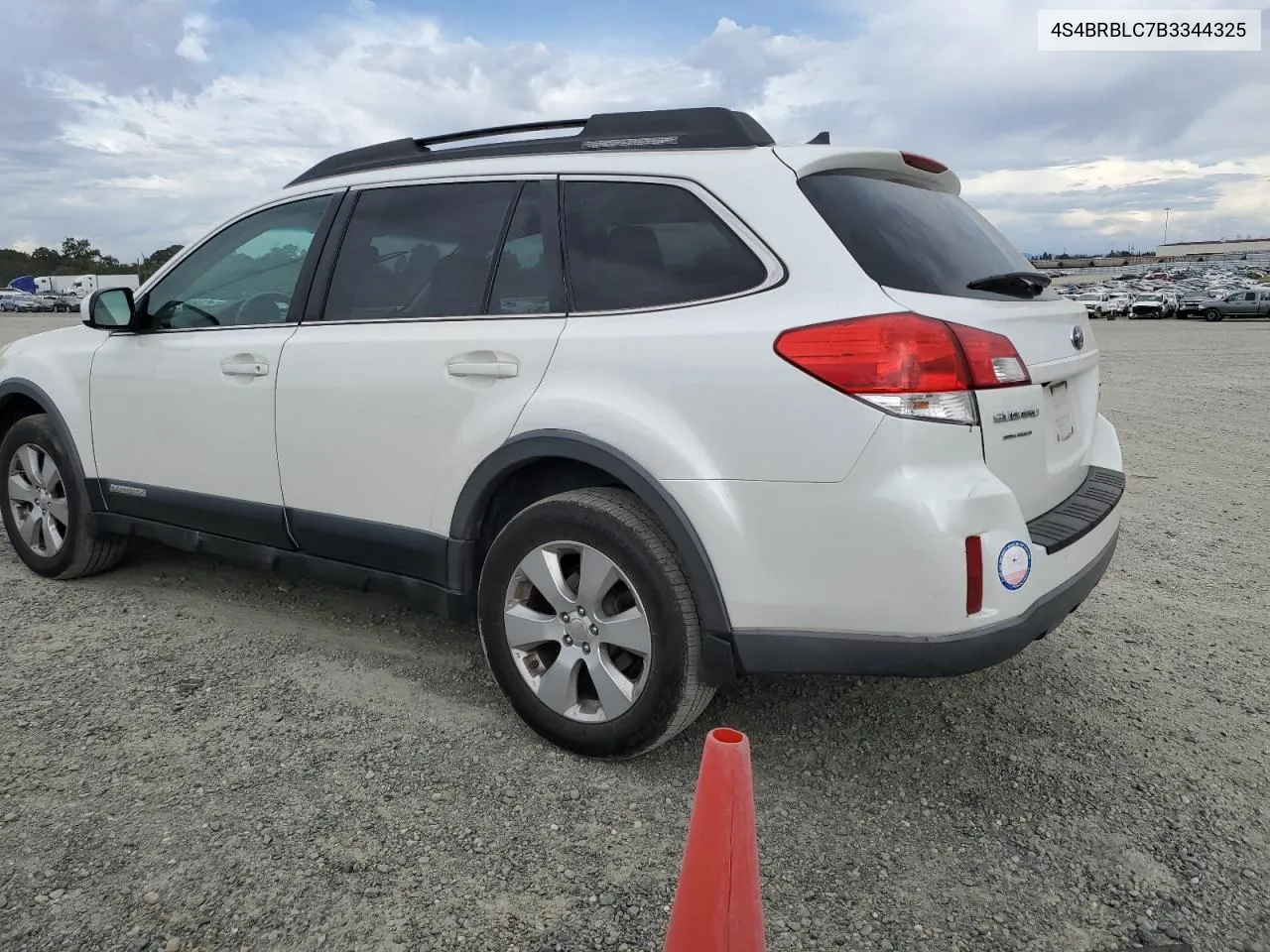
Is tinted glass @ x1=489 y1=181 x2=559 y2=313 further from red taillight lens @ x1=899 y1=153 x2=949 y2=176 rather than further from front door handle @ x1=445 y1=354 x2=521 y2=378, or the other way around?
red taillight lens @ x1=899 y1=153 x2=949 y2=176

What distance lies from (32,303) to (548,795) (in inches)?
3054

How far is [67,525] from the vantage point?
14.9 ft

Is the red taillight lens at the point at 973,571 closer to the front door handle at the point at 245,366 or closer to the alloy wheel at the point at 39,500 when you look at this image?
the front door handle at the point at 245,366

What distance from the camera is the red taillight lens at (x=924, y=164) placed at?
3094 mm

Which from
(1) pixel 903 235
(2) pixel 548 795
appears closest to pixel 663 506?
(2) pixel 548 795

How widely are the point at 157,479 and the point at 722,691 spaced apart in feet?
8.43

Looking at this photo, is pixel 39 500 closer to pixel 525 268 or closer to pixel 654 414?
pixel 525 268

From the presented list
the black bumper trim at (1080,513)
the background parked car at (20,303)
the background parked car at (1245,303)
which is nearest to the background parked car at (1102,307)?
the background parked car at (1245,303)

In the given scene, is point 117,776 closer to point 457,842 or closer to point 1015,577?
point 457,842

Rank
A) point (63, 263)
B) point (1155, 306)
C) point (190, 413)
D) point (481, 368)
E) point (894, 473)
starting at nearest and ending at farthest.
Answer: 1. point (894, 473)
2. point (481, 368)
3. point (190, 413)
4. point (1155, 306)
5. point (63, 263)

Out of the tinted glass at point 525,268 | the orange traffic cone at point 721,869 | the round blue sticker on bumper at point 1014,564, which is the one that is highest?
the tinted glass at point 525,268

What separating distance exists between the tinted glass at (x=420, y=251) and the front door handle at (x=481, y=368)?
200 mm

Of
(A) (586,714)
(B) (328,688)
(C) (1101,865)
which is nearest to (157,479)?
(B) (328,688)

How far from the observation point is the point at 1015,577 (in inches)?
97.9
